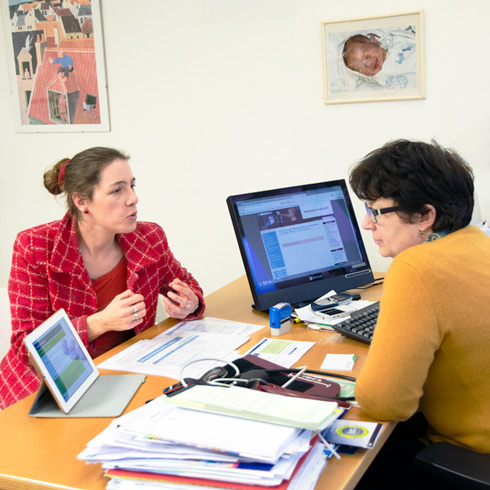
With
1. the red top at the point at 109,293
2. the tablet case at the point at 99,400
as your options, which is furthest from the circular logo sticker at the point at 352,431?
the red top at the point at 109,293

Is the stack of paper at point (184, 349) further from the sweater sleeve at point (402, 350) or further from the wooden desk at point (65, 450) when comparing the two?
the sweater sleeve at point (402, 350)

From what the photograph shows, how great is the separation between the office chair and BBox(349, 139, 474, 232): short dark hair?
0.48 metres

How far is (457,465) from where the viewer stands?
3.76 ft

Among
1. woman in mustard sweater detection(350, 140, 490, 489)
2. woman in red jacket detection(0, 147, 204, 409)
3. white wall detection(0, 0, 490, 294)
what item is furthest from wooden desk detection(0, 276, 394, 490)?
white wall detection(0, 0, 490, 294)

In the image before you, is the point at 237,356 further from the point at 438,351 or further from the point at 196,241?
the point at 196,241

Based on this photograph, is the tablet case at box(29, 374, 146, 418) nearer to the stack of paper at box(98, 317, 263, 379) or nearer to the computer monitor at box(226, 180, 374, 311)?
the stack of paper at box(98, 317, 263, 379)

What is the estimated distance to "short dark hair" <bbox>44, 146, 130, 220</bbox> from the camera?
1977mm

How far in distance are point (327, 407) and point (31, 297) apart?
1.11 metres

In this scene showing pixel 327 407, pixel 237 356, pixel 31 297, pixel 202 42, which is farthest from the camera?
pixel 202 42

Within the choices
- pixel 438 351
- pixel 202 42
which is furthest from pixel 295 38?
pixel 438 351

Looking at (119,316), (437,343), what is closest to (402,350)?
(437,343)

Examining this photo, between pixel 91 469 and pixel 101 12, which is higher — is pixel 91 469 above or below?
below

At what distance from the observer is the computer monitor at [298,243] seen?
200 cm

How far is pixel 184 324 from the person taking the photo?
6.36 ft
